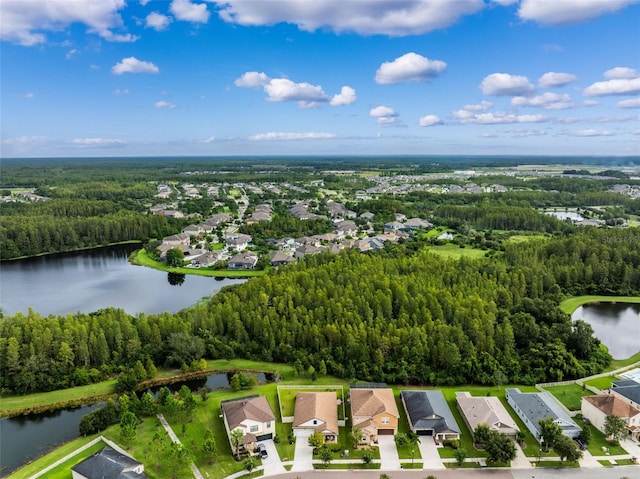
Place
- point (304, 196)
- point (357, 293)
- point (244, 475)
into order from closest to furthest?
point (244, 475), point (357, 293), point (304, 196)

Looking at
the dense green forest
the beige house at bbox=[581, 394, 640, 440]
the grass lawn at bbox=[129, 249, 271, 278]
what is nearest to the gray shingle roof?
the dense green forest

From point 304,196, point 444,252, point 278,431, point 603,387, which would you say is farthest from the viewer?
point 304,196

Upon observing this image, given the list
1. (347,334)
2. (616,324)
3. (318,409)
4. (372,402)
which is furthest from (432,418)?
(616,324)

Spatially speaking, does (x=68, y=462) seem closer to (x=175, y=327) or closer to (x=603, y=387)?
(x=175, y=327)

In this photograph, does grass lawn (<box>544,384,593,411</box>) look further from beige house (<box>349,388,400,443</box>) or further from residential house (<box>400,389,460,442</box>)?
beige house (<box>349,388,400,443</box>)

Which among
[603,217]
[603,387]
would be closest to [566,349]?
[603,387]

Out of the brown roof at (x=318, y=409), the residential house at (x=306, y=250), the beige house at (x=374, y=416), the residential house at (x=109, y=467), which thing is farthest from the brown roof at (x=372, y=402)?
the residential house at (x=306, y=250)
